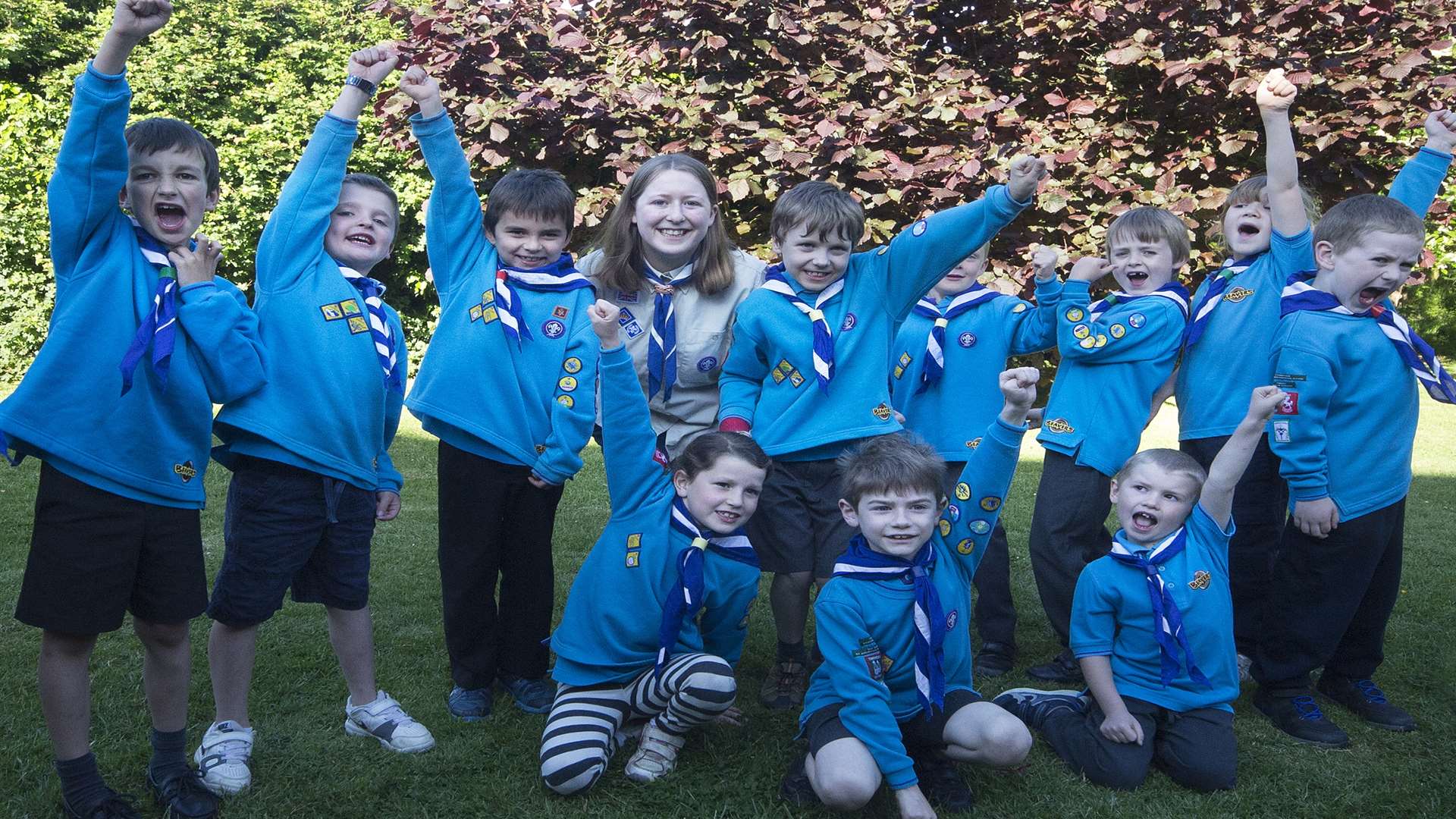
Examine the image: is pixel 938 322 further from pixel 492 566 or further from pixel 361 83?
pixel 361 83

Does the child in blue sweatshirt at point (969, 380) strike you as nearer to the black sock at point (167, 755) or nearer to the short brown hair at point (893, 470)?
the short brown hair at point (893, 470)

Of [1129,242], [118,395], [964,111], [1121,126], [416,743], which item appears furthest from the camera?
[1121,126]

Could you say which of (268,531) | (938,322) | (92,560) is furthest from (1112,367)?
(92,560)

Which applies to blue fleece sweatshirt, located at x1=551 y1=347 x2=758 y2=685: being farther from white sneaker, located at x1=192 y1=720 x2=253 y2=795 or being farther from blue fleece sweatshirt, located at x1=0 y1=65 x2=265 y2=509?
blue fleece sweatshirt, located at x1=0 y1=65 x2=265 y2=509

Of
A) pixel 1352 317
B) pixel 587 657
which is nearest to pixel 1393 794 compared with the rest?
pixel 1352 317

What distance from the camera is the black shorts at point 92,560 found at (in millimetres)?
2496

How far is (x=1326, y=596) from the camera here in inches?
135

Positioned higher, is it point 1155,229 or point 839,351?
point 1155,229

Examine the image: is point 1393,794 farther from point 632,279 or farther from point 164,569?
point 164,569

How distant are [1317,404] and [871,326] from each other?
138cm

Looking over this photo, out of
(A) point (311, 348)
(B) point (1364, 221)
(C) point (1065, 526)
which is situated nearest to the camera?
(A) point (311, 348)

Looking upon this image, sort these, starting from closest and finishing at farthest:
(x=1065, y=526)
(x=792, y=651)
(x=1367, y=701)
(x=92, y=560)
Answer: (x=92, y=560) < (x=1367, y=701) < (x=792, y=651) < (x=1065, y=526)

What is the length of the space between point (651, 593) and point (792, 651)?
70 cm

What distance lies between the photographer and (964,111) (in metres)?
6.70
